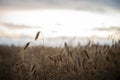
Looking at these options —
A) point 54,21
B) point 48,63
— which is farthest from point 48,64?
point 54,21

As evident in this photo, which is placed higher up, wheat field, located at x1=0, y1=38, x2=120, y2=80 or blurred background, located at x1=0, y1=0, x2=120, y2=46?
blurred background, located at x1=0, y1=0, x2=120, y2=46

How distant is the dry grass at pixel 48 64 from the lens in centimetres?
200

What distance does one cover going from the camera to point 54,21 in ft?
6.93

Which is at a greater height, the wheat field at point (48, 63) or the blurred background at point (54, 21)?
the blurred background at point (54, 21)

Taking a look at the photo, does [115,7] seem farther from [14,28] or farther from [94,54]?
[14,28]

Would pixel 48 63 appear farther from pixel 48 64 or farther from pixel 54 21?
pixel 54 21

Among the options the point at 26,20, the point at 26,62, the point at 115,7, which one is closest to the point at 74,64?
A: the point at 26,62

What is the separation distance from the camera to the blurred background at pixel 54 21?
81.4 inches

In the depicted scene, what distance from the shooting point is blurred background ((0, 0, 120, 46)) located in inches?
81.4

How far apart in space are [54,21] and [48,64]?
0.34m

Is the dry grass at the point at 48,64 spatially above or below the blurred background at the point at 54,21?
below

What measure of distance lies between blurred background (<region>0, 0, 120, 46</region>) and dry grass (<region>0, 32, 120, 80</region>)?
0.07 m

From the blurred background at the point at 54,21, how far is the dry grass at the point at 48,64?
66mm

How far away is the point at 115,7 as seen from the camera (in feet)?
7.72
